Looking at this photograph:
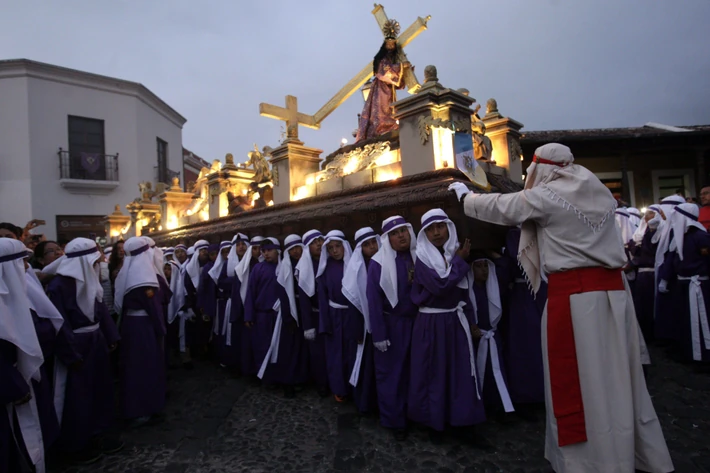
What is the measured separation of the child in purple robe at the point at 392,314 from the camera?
12.6 feet

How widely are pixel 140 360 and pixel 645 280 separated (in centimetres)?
704

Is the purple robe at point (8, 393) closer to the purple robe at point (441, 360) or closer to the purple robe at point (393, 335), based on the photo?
the purple robe at point (393, 335)

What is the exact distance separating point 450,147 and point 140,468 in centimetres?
426

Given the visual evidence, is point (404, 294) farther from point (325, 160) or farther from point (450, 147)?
point (325, 160)

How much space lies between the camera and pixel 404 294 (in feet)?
12.7

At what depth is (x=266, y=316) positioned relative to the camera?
5.52 meters

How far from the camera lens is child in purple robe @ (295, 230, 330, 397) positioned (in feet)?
16.1

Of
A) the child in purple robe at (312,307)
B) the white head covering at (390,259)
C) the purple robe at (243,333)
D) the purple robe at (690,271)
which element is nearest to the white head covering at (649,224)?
the purple robe at (690,271)

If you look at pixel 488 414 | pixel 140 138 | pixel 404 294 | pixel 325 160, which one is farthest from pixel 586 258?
pixel 140 138

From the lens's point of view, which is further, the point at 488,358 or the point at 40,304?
the point at 488,358

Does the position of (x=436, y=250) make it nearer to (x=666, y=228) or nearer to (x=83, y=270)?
(x=83, y=270)

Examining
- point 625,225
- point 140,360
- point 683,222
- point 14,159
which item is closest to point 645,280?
point 625,225

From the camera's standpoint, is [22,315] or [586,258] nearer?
[586,258]

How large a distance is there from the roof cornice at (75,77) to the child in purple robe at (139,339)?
16.0m
